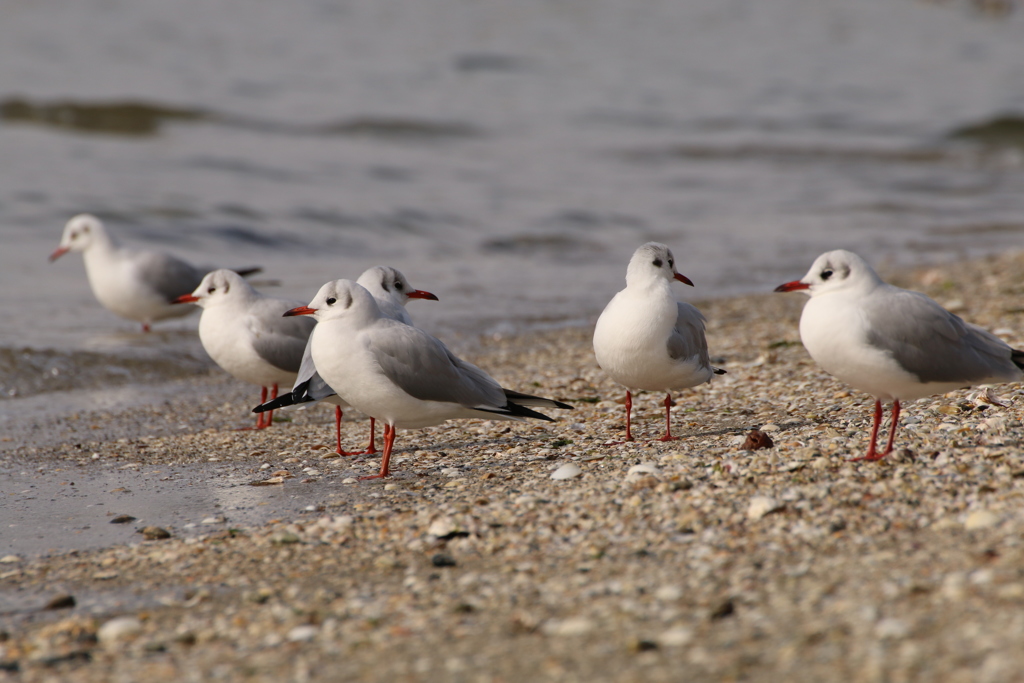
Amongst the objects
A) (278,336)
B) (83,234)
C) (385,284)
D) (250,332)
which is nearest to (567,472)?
(385,284)

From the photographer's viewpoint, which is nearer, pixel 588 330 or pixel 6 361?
pixel 6 361

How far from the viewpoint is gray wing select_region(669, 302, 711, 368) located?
5.32 metres

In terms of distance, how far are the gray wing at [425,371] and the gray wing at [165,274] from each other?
551 centimetres

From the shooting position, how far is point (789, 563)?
11.5 ft

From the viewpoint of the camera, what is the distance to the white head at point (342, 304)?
5.12m

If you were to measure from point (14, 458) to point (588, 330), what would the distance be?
5289 millimetres

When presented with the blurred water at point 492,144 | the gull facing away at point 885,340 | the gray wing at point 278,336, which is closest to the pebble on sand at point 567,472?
the gull facing away at point 885,340

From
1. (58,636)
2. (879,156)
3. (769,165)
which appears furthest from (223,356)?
(879,156)

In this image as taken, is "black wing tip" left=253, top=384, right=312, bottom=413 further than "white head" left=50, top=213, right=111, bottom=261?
No

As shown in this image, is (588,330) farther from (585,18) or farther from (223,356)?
(585,18)

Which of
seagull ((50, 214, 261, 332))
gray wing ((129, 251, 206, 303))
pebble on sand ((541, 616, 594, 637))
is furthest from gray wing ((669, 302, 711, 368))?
gray wing ((129, 251, 206, 303))

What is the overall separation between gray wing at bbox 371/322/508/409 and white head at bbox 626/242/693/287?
0.90 meters

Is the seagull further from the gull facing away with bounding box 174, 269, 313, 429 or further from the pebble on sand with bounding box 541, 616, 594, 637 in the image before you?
the pebble on sand with bounding box 541, 616, 594, 637

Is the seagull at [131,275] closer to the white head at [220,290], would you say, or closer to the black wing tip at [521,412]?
the white head at [220,290]
